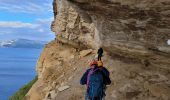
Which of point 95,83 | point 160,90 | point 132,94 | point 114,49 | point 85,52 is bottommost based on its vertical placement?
point 132,94

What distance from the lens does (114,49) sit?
18.9 m

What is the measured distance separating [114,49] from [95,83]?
4.58 metres

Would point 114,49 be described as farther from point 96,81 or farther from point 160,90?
point 96,81

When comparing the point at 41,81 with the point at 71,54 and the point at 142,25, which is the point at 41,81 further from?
the point at 142,25

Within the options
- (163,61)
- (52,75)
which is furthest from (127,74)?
(52,75)

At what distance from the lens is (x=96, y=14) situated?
16.5 metres

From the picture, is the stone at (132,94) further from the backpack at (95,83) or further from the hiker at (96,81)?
the backpack at (95,83)

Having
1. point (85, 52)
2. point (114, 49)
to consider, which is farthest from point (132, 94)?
point (85, 52)

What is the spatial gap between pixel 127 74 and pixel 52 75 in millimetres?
5471

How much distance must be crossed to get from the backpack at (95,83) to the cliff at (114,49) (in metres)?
2.04

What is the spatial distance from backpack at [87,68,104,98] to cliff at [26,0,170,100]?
80.3 inches

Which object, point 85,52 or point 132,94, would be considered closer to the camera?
point 132,94

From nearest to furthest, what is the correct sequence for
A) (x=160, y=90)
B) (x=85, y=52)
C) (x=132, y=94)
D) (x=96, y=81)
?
(x=96, y=81)
(x=160, y=90)
(x=132, y=94)
(x=85, y=52)

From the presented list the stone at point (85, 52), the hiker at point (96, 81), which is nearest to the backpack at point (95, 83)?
the hiker at point (96, 81)
